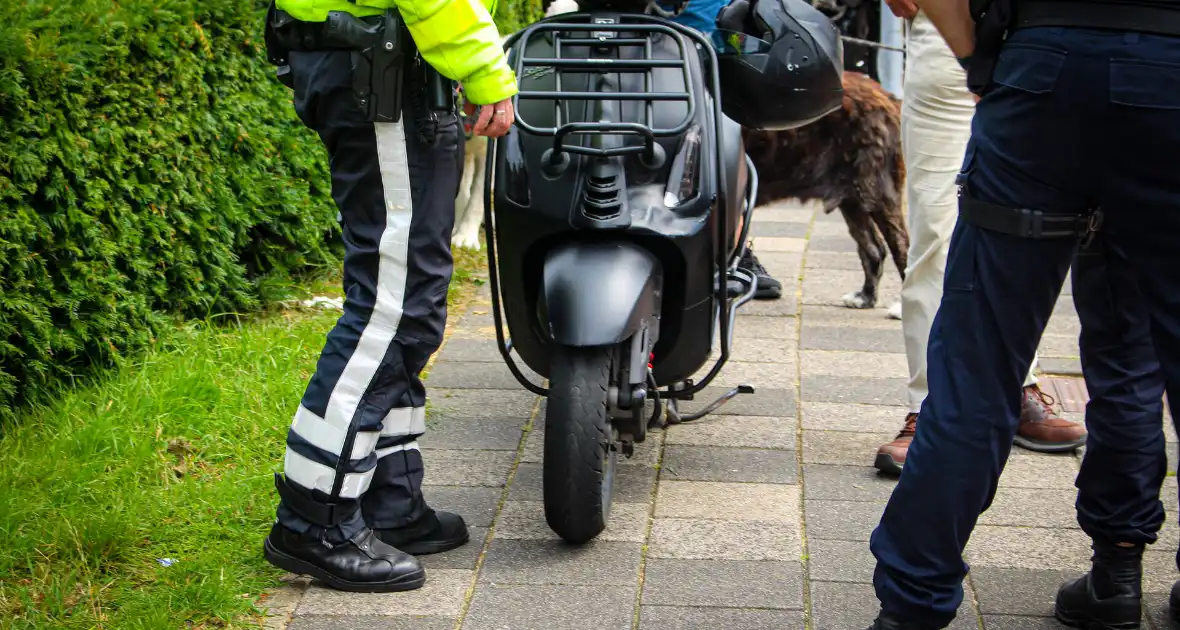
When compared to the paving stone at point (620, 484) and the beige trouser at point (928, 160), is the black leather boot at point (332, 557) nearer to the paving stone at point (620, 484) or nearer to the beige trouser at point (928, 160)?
the paving stone at point (620, 484)

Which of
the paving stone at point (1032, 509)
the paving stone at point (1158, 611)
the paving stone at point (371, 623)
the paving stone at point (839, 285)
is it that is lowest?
the paving stone at point (839, 285)

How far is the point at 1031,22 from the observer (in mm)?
2471

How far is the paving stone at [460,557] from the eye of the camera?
340 cm

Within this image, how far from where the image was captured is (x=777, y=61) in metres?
3.65

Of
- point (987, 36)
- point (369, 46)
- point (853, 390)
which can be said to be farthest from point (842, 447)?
point (369, 46)

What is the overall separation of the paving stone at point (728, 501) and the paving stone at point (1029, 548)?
0.49 meters

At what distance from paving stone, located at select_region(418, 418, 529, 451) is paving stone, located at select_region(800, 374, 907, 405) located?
1.09 meters

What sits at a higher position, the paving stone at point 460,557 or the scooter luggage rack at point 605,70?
the scooter luggage rack at point 605,70

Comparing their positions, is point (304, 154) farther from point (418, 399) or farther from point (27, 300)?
point (418, 399)

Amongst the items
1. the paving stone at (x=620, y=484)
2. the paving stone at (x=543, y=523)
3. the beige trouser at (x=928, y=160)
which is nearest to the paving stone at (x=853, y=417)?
the beige trouser at (x=928, y=160)

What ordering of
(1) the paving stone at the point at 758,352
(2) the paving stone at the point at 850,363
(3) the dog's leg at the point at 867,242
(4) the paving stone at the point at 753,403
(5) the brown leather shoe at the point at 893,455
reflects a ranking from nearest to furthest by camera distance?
(5) the brown leather shoe at the point at 893,455 → (4) the paving stone at the point at 753,403 → (2) the paving stone at the point at 850,363 → (1) the paving stone at the point at 758,352 → (3) the dog's leg at the point at 867,242

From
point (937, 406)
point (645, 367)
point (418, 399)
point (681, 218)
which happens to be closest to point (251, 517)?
point (418, 399)

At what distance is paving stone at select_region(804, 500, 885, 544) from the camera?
359 cm

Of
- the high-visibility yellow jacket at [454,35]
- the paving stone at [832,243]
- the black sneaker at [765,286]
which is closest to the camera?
the high-visibility yellow jacket at [454,35]
